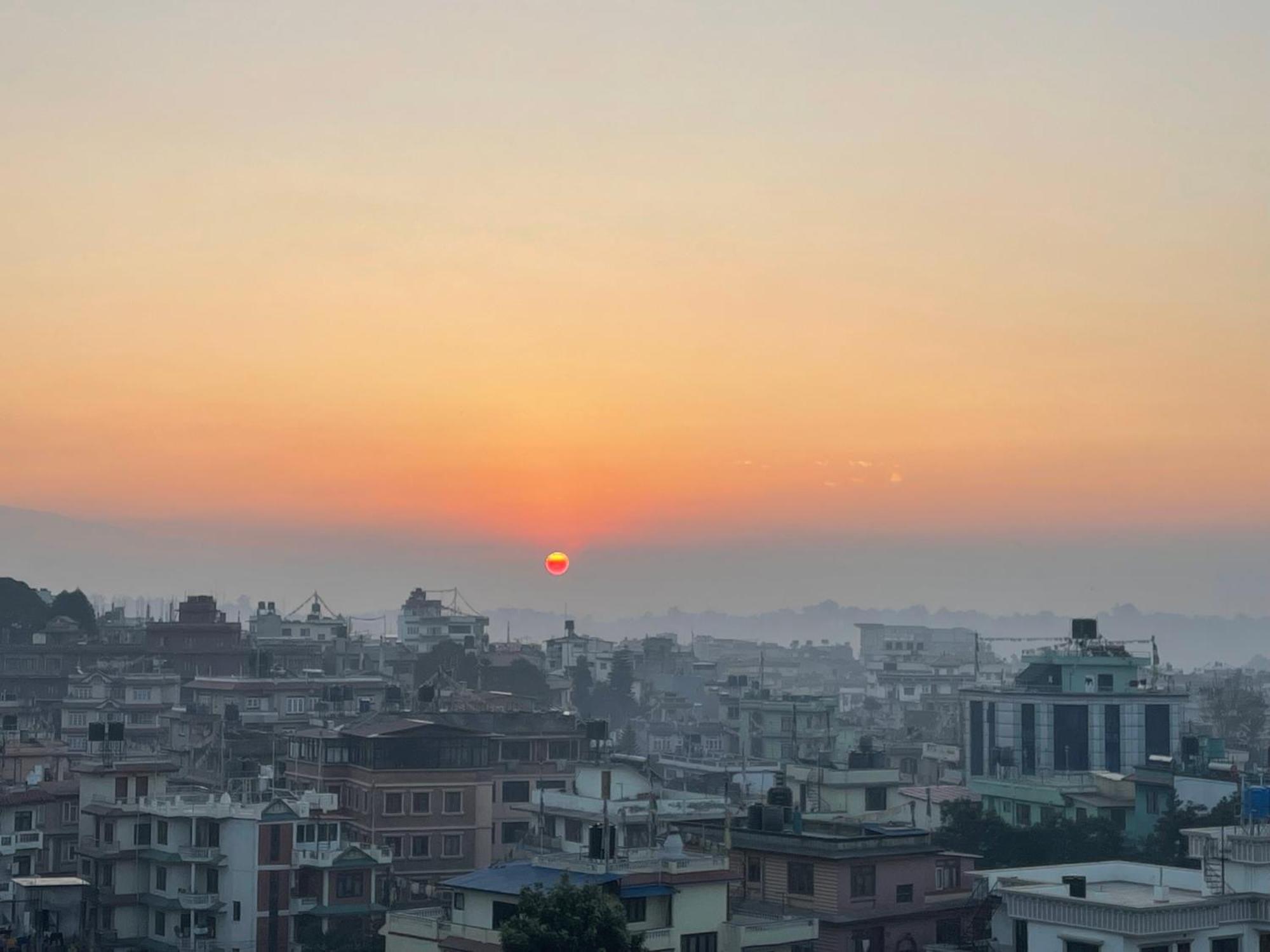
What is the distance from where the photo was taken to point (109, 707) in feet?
298

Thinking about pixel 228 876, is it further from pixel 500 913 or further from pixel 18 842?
pixel 500 913

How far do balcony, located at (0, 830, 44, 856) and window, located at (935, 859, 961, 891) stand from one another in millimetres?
27475

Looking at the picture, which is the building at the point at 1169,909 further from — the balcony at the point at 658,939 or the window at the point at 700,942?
the balcony at the point at 658,939

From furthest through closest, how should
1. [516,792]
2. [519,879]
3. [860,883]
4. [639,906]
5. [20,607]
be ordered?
[20,607]
[516,792]
[860,883]
[519,879]
[639,906]

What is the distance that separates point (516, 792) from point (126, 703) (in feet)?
129

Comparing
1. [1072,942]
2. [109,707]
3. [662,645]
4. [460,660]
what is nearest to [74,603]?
[460,660]

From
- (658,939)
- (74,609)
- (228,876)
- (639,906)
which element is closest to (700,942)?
(658,939)

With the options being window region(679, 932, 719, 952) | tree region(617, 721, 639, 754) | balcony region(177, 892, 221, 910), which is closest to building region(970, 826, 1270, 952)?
window region(679, 932, 719, 952)

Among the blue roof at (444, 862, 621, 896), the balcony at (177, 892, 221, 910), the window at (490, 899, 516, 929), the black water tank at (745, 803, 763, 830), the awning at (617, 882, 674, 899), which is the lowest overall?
the balcony at (177, 892, 221, 910)

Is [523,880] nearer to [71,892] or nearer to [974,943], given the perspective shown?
[974,943]

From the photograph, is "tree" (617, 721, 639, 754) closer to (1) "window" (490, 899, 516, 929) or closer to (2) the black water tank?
(2) the black water tank

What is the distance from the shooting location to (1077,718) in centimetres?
8281

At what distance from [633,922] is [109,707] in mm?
59709

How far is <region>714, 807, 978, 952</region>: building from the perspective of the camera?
4088 centimetres
